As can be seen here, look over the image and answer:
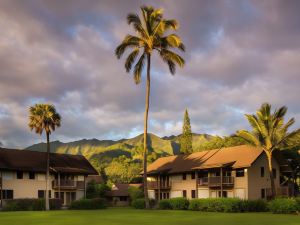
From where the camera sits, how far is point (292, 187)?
56.3 m

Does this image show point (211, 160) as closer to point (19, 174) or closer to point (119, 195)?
point (19, 174)

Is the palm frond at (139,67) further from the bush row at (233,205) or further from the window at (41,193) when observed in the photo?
the window at (41,193)

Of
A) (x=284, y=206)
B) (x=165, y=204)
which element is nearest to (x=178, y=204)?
(x=165, y=204)

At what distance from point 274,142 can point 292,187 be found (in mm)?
13319

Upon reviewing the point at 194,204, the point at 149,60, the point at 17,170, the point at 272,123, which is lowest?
the point at 194,204

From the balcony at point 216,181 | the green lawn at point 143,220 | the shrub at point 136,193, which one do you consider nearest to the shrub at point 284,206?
the green lawn at point 143,220

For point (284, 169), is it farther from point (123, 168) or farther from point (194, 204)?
point (123, 168)

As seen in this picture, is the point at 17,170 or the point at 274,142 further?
the point at 17,170

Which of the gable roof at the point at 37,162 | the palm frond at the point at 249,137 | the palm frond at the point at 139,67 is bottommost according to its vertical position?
the gable roof at the point at 37,162

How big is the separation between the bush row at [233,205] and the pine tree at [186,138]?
104 feet

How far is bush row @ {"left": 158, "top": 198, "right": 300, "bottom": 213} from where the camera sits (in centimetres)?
3784

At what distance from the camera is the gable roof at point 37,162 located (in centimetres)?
5478

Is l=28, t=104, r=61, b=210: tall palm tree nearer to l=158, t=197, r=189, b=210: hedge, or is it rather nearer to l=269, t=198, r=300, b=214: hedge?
l=158, t=197, r=189, b=210: hedge

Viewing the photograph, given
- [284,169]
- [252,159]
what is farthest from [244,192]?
[284,169]
